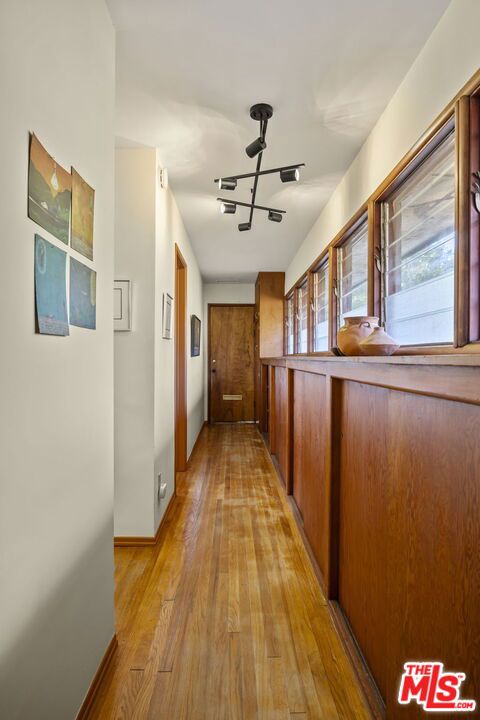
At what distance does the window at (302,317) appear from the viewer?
5.00m

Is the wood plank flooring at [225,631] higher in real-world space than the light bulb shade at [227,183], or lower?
lower

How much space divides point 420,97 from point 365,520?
1.79 metres

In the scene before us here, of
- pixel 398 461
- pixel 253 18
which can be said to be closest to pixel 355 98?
pixel 253 18

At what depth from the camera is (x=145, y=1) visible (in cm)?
150

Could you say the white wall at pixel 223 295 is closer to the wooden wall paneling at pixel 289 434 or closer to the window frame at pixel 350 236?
the window frame at pixel 350 236

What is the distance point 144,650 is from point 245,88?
2.54 meters

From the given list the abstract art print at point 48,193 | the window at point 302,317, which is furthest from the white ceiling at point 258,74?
the window at point 302,317

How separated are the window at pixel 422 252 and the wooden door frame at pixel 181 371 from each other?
7.08 ft

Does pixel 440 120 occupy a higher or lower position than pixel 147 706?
higher

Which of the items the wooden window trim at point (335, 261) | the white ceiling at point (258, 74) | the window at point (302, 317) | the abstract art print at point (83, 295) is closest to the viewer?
the abstract art print at point (83, 295)

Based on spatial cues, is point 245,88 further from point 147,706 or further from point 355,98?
point 147,706

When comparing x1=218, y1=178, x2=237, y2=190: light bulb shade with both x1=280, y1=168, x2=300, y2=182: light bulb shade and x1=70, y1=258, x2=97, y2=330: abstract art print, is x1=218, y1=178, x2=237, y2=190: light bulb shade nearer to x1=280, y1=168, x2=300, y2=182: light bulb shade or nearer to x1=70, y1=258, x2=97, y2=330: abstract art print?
x1=280, y1=168, x2=300, y2=182: light bulb shade

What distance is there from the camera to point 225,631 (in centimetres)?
166

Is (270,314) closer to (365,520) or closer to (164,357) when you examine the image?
(164,357)
